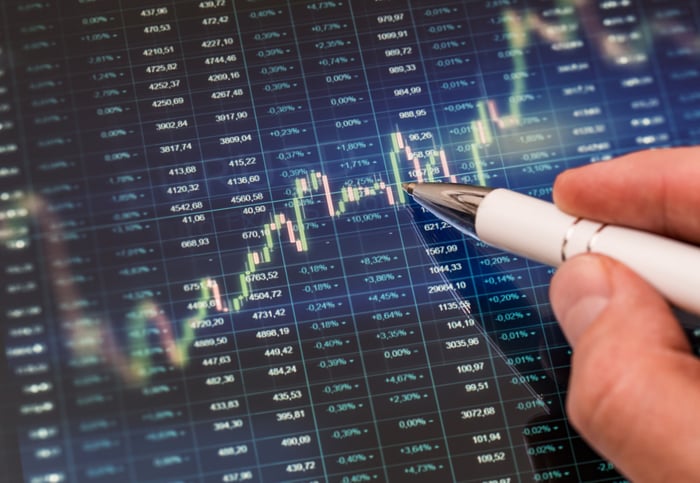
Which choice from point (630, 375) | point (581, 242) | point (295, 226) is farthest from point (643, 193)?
point (295, 226)

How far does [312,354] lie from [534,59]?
41 cm

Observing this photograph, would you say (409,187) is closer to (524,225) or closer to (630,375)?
(524,225)

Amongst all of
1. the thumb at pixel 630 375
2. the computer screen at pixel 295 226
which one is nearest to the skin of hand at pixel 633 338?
the thumb at pixel 630 375

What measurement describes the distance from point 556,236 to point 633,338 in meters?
0.13

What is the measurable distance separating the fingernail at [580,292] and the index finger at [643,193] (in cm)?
7

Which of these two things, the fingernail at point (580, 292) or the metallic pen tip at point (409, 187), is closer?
the fingernail at point (580, 292)

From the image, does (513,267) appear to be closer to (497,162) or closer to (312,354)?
(497,162)

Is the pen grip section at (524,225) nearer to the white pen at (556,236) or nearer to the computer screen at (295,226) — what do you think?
the white pen at (556,236)

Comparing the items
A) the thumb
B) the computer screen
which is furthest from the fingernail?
the computer screen

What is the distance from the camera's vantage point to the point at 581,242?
2.22 ft

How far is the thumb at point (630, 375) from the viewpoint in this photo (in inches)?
21.7

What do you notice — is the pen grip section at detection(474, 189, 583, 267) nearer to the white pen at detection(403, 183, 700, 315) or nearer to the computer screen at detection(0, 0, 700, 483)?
the white pen at detection(403, 183, 700, 315)

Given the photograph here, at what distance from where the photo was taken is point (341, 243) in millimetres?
810

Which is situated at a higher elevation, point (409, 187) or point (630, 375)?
point (409, 187)
